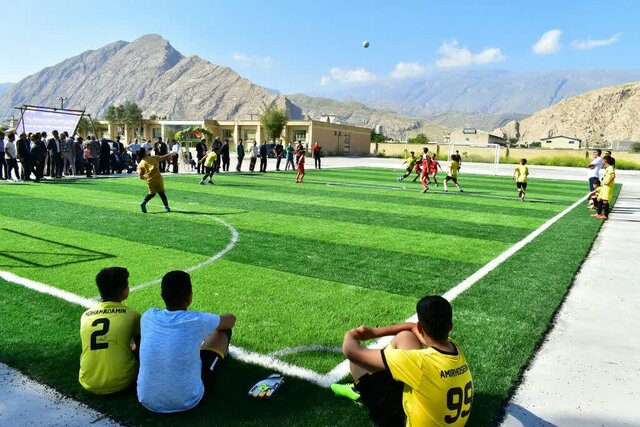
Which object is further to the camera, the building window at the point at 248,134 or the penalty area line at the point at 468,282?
the building window at the point at 248,134

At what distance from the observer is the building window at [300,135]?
7016 centimetres

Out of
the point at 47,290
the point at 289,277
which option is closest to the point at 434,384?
the point at 289,277

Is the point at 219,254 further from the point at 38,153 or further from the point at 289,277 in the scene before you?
the point at 38,153

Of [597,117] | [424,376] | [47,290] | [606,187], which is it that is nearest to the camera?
[424,376]

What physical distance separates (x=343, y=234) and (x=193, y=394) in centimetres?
693

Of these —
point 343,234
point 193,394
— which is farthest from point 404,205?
point 193,394

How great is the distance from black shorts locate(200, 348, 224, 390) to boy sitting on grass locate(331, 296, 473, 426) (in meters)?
1.07

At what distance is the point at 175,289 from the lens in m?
3.50

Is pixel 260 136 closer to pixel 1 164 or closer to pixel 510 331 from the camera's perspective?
pixel 1 164

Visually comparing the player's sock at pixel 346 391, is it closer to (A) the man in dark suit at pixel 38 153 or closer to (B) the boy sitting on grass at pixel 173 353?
(B) the boy sitting on grass at pixel 173 353

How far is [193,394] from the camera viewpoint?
3.45 meters

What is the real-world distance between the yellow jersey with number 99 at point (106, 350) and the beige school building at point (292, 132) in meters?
64.1

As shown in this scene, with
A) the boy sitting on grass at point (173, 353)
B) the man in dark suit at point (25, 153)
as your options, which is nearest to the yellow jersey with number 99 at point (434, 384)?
the boy sitting on grass at point (173, 353)

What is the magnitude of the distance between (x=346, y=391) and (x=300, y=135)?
68515mm
